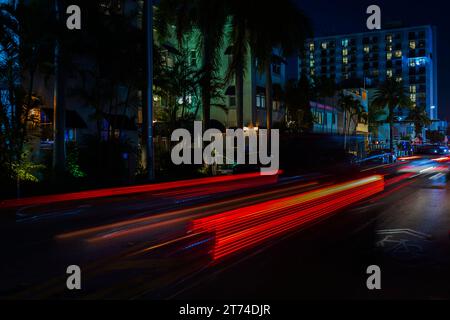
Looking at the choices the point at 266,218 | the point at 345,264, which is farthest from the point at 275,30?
the point at 345,264

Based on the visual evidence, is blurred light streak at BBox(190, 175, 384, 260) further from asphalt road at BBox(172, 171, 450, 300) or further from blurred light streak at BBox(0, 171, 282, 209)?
blurred light streak at BBox(0, 171, 282, 209)

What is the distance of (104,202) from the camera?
1507 centimetres

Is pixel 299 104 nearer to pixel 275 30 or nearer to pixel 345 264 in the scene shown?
pixel 275 30

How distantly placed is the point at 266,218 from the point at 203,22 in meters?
18.1

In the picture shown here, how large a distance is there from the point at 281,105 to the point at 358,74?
366 feet

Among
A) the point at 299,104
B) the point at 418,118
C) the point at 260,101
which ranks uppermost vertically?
the point at 418,118

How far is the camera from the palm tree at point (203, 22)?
2692 centimetres

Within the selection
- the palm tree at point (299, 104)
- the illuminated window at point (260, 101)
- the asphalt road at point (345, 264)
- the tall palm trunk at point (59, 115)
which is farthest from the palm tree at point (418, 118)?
the asphalt road at point (345, 264)

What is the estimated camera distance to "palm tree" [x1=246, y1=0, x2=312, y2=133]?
28792 millimetres

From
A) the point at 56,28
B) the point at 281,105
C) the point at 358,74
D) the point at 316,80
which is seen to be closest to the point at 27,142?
the point at 56,28

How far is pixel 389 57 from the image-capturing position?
14338 centimetres

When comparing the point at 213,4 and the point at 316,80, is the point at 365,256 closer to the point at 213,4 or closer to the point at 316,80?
the point at 213,4

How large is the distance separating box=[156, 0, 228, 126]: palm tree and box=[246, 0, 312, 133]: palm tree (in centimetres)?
229

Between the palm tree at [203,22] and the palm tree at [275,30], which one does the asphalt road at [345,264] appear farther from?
the palm tree at [275,30]
